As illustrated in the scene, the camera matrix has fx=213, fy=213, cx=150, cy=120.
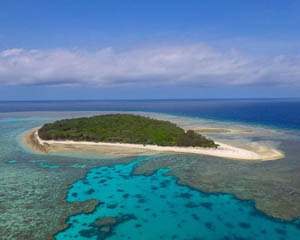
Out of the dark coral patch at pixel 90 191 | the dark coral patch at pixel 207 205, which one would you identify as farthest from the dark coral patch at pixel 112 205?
the dark coral patch at pixel 207 205

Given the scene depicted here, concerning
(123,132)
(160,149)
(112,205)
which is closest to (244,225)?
(112,205)

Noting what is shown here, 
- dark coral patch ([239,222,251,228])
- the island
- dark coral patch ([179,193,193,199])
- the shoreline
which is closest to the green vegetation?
the island

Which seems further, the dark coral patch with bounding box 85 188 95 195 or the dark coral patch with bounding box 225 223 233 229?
the dark coral patch with bounding box 85 188 95 195

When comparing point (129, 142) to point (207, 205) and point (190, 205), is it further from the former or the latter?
point (207, 205)

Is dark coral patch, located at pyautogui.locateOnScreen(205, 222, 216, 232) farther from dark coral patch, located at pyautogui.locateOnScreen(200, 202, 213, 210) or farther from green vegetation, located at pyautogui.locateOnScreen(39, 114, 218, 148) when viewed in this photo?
green vegetation, located at pyautogui.locateOnScreen(39, 114, 218, 148)

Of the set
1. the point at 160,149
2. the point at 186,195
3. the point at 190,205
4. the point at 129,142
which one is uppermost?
the point at 129,142

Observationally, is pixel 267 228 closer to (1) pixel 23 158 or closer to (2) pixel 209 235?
(2) pixel 209 235
